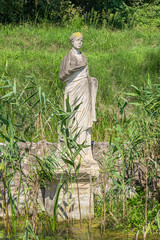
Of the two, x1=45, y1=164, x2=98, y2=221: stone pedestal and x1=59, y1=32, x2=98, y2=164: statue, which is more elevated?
x1=59, y1=32, x2=98, y2=164: statue

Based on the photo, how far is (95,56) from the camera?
11984 millimetres

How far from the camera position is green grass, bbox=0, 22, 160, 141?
10.2 metres

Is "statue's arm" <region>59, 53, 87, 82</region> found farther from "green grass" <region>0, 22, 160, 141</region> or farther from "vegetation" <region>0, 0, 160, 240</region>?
"green grass" <region>0, 22, 160, 141</region>

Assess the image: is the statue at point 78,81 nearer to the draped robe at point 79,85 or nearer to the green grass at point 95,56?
the draped robe at point 79,85

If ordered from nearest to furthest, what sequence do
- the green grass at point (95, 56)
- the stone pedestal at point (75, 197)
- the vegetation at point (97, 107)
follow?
the vegetation at point (97, 107) < the stone pedestal at point (75, 197) < the green grass at point (95, 56)

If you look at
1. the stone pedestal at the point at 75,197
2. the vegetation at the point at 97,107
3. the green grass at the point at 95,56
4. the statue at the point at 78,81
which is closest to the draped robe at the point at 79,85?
the statue at the point at 78,81

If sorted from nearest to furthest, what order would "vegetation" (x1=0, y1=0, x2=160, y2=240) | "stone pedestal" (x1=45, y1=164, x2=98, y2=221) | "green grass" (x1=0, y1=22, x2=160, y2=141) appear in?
"vegetation" (x1=0, y1=0, x2=160, y2=240) → "stone pedestal" (x1=45, y1=164, x2=98, y2=221) → "green grass" (x1=0, y1=22, x2=160, y2=141)

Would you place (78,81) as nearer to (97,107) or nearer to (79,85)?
(79,85)

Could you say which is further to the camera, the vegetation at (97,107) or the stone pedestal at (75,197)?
the stone pedestal at (75,197)

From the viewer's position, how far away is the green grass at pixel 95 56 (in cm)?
1016

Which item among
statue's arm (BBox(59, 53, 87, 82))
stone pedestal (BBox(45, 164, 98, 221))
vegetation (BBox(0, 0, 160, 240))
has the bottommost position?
stone pedestal (BBox(45, 164, 98, 221))

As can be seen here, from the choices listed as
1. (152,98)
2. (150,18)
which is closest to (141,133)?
(152,98)

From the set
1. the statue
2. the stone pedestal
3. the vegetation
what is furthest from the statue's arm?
the stone pedestal

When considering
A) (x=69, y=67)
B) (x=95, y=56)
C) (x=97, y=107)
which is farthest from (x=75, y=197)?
(x=95, y=56)
